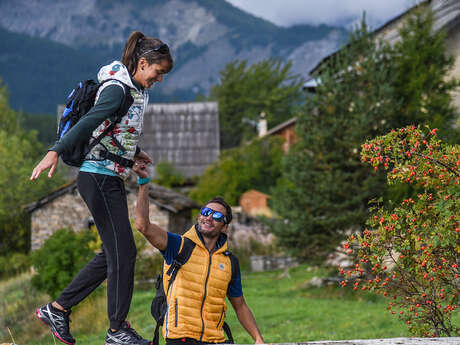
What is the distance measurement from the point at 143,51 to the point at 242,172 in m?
32.1

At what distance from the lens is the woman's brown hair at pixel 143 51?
429 cm

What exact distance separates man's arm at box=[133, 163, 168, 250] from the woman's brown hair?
0.73m

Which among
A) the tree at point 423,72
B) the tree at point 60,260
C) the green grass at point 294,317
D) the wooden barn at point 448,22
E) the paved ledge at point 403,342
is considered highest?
the wooden barn at point 448,22

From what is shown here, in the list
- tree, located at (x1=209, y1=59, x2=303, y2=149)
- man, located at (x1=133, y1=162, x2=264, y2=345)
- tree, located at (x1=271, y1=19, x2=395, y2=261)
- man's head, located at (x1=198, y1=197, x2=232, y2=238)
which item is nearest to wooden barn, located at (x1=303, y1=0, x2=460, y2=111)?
tree, located at (x1=271, y1=19, x2=395, y2=261)

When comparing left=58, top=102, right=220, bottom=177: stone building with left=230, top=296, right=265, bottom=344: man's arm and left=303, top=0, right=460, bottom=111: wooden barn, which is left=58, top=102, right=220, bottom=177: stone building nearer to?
left=303, top=0, right=460, bottom=111: wooden barn

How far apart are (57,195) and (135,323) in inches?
514

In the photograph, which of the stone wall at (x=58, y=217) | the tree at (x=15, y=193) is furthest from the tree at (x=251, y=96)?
the stone wall at (x=58, y=217)

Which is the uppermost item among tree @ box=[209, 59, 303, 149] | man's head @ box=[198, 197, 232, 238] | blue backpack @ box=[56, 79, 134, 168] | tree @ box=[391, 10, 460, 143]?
tree @ box=[209, 59, 303, 149]

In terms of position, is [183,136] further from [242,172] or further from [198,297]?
[198,297]

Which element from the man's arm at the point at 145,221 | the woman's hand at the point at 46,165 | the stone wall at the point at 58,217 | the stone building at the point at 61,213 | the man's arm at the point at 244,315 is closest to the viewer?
the woman's hand at the point at 46,165

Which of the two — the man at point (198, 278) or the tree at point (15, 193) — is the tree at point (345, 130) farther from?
the tree at point (15, 193)

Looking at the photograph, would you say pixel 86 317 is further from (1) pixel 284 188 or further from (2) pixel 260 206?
(2) pixel 260 206

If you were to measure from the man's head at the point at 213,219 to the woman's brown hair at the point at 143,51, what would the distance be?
117 centimetres

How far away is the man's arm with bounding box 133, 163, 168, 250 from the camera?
14.6 ft
